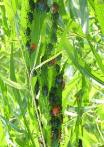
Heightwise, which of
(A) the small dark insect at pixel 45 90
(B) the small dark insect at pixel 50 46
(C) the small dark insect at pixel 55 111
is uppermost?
(B) the small dark insect at pixel 50 46

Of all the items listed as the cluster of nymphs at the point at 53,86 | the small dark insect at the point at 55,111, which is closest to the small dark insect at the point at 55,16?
the cluster of nymphs at the point at 53,86

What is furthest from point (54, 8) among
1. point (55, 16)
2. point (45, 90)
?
point (45, 90)

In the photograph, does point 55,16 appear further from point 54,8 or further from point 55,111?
point 55,111

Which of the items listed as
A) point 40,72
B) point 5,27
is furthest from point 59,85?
point 5,27

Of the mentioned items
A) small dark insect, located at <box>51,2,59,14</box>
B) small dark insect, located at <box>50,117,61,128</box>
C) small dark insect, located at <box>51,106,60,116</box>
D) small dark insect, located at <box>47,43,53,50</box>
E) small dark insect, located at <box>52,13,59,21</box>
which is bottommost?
small dark insect, located at <box>50,117,61,128</box>

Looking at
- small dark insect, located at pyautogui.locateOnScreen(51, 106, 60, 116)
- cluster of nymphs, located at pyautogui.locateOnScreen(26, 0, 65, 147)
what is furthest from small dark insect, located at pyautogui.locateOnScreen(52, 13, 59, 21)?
small dark insect, located at pyautogui.locateOnScreen(51, 106, 60, 116)

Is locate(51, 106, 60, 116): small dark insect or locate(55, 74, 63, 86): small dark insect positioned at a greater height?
locate(55, 74, 63, 86): small dark insect

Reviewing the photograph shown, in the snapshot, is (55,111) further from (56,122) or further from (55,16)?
(55,16)

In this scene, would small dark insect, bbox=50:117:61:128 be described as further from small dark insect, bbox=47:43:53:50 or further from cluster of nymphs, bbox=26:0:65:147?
small dark insect, bbox=47:43:53:50

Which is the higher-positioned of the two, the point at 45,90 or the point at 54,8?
the point at 54,8

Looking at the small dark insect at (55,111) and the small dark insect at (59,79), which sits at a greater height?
the small dark insect at (59,79)

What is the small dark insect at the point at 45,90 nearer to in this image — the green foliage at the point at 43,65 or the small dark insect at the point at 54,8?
the green foliage at the point at 43,65
